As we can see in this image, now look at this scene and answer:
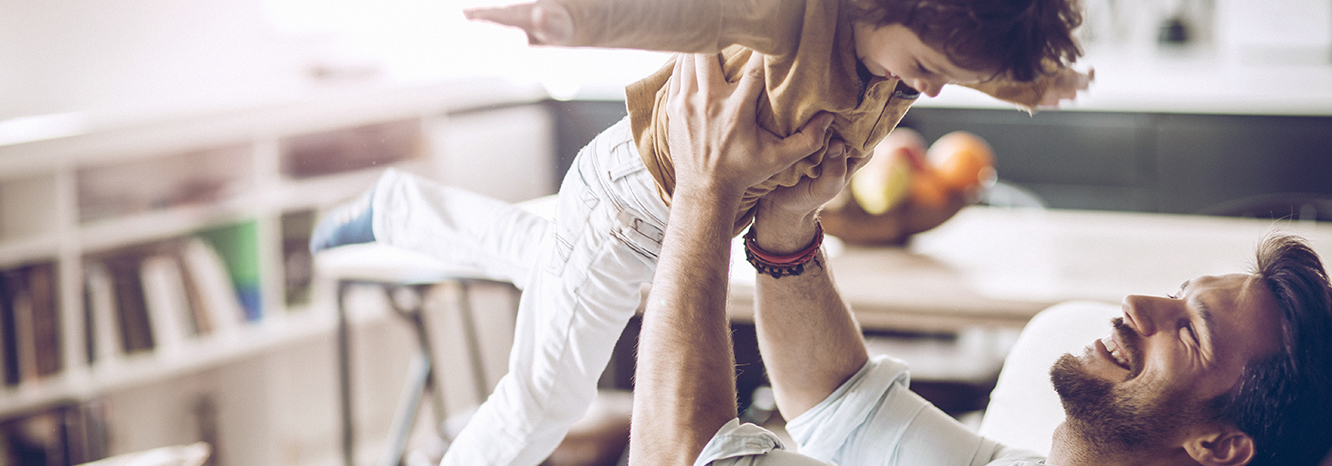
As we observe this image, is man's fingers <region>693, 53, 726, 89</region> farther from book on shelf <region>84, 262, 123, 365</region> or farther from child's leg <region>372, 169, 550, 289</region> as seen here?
book on shelf <region>84, 262, 123, 365</region>

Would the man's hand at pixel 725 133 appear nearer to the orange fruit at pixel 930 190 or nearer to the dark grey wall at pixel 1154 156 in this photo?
the orange fruit at pixel 930 190

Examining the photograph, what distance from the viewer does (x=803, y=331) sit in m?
1.06

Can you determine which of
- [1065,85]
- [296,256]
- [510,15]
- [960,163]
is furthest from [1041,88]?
[296,256]

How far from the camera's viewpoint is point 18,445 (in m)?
2.09

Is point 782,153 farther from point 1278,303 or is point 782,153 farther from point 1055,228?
point 1055,228

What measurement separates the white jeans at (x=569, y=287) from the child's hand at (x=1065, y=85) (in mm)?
351

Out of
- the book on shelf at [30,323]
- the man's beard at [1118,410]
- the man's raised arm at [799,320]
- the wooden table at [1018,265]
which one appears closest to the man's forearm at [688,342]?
the man's raised arm at [799,320]

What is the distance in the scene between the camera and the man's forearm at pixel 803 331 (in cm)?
103

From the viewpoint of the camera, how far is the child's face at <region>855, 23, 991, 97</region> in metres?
0.72

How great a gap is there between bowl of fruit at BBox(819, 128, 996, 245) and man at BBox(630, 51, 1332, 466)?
0.77m

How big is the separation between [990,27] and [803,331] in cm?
45

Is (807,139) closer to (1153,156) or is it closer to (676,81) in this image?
(676,81)

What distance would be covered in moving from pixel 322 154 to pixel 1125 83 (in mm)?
2530

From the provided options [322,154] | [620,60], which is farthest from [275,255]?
[620,60]
